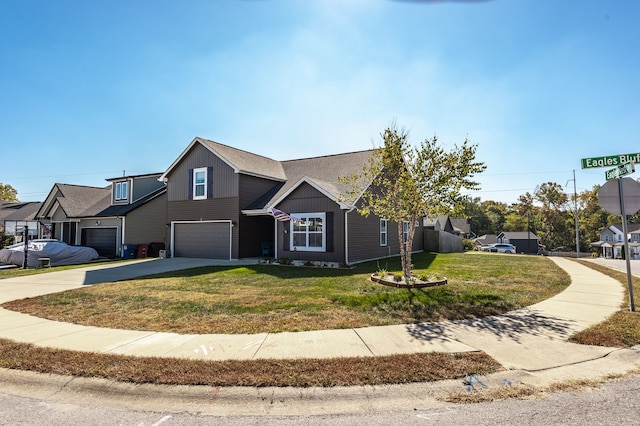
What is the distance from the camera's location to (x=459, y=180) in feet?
32.8

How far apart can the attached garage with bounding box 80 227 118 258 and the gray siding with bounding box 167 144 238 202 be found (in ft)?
21.3

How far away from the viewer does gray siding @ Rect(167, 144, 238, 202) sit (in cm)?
1894

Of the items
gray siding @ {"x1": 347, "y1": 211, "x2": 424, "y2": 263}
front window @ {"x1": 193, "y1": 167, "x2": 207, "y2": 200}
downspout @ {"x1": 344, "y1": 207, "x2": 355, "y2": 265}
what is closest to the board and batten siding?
downspout @ {"x1": 344, "y1": 207, "x2": 355, "y2": 265}

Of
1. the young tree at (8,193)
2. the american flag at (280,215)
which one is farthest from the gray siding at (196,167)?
the young tree at (8,193)

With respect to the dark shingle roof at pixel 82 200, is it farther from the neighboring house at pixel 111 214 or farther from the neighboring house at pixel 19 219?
the neighboring house at pixel 19 219

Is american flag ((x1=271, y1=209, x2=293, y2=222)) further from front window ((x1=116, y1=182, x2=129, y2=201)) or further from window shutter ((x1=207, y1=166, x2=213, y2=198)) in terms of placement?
front window ((x1=116, y1=182, x2=129, y2=201))

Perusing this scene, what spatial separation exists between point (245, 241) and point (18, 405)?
15416 mm

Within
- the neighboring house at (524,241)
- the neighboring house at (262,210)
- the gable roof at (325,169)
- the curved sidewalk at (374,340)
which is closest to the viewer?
the curved sidewalk at (374,340)

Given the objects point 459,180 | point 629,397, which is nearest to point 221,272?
point 459,180

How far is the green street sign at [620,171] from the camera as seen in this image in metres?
6.72

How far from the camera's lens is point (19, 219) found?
33.5 meters

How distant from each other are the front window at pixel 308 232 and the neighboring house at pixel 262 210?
46 millimetres

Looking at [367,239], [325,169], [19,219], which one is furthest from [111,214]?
[19,219]

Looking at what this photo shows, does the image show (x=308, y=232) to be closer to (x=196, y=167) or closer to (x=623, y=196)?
(x=196, y=167)
